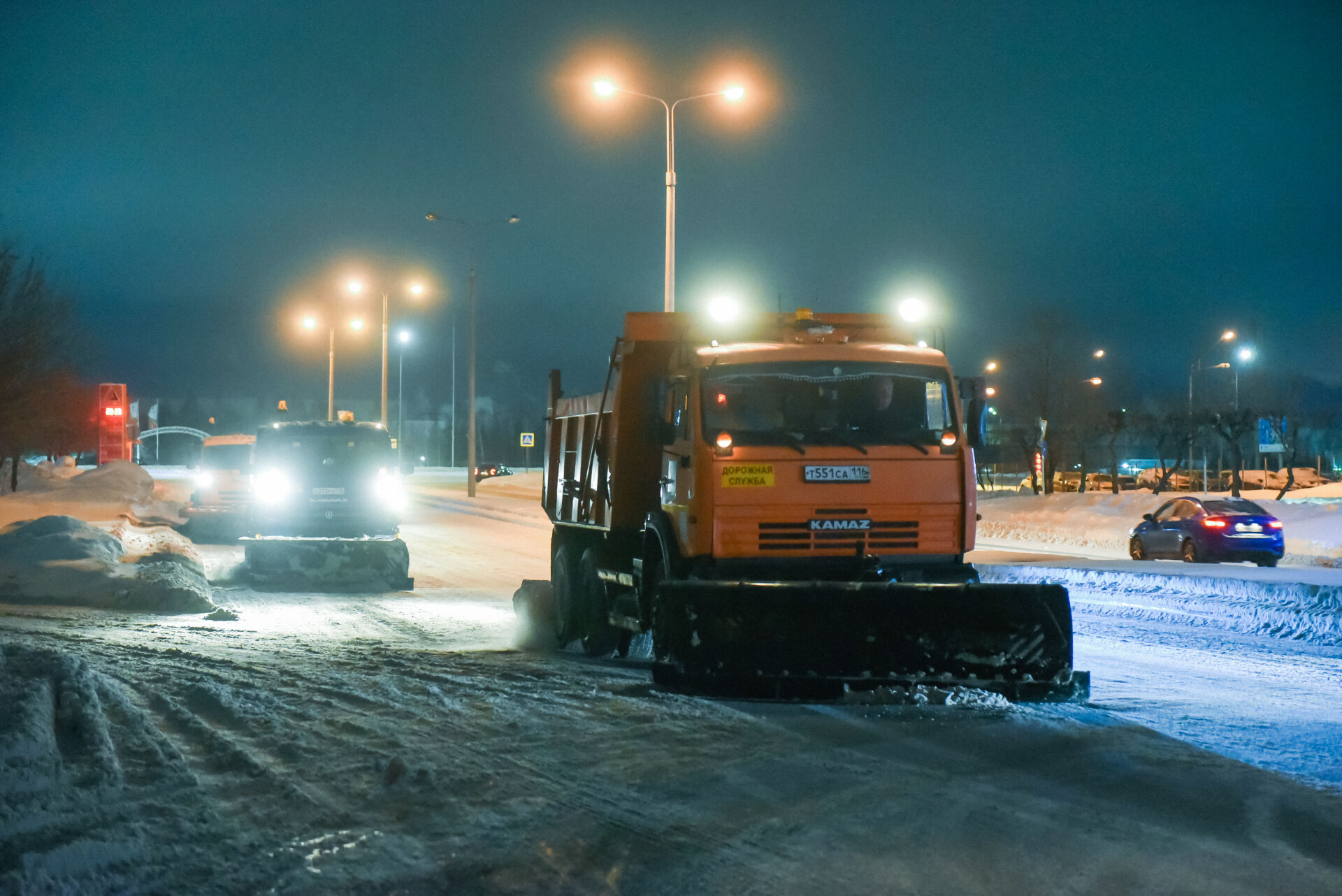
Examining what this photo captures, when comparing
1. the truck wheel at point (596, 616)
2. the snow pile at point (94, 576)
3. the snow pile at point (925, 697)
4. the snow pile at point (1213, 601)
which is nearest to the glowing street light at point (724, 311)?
the truck wheel at point (596, 616)

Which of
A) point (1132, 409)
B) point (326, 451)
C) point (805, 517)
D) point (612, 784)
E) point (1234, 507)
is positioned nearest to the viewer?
point (612, 784)

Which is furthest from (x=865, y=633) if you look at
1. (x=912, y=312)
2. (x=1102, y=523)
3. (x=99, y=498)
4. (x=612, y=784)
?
(x=99, y=498)

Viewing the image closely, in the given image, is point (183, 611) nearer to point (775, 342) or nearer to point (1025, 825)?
Answer: point (775, 342)

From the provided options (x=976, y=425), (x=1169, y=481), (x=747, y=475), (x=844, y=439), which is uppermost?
(x=976, y=425)

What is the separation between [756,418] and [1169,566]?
12761 mm

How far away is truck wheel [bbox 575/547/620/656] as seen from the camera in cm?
1188

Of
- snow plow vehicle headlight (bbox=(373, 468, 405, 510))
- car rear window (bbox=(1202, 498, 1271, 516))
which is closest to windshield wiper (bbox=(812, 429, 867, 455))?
snow plow vehicle headlight (bbox=(373, 468, 405, 510))

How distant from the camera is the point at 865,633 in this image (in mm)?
8672

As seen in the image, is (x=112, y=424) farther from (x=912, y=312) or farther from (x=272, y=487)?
(x=912, y=312)

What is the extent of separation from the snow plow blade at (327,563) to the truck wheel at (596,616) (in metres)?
7.56

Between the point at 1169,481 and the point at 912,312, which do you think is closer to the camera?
the point at 912,312

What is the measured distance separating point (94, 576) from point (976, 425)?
1217cm

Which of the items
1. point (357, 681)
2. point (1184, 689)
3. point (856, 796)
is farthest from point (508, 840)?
point (1184, 689)

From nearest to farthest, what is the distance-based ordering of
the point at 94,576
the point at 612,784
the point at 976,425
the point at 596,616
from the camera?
1. the point at 612,784
2. the point at 976,425
3. the point at 596,616
4. the point at 94,576
